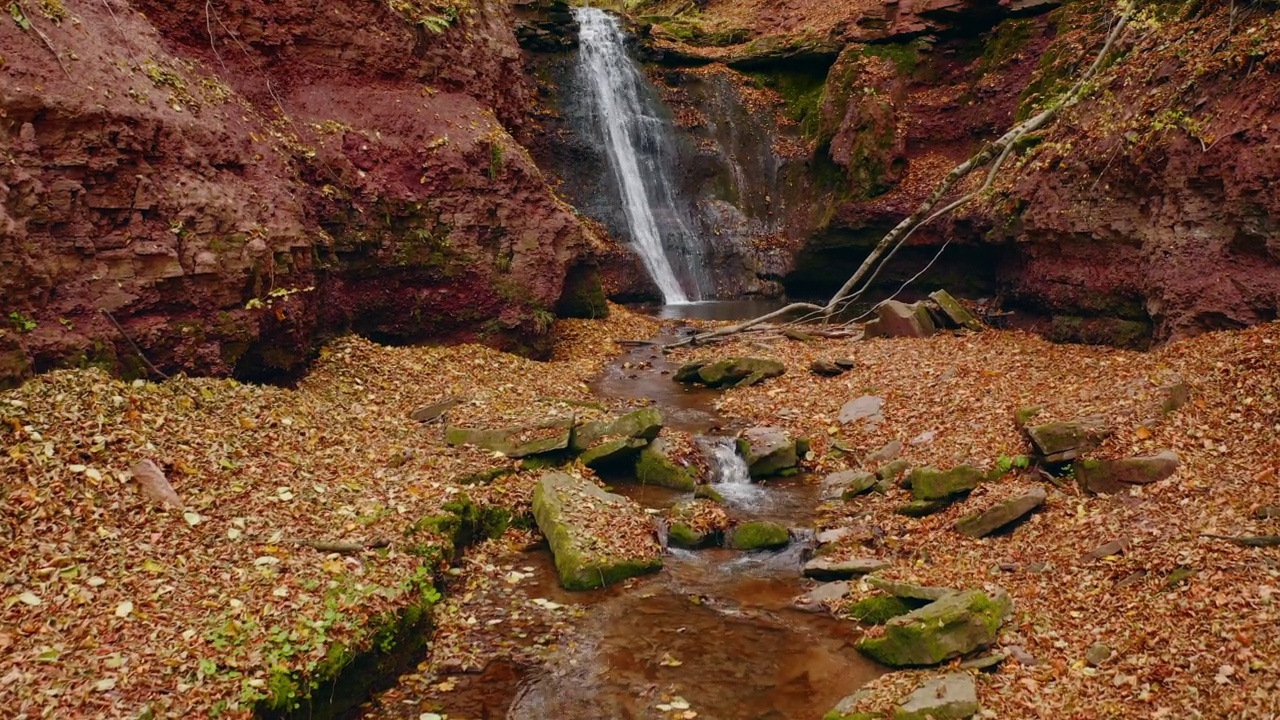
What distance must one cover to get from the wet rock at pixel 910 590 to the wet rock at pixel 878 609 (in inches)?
2.2

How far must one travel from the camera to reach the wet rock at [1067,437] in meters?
8.05

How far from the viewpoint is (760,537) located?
883cm

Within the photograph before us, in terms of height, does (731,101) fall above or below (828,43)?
below

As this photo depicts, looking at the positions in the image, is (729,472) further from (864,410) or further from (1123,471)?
(1123,471)

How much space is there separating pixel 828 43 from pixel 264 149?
69.1 feet

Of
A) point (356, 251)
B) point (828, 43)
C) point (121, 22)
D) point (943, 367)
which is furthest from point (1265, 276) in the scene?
point (828, 43)

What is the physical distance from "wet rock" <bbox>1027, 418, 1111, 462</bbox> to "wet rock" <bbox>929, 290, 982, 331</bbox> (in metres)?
8.44

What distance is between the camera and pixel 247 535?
6.72 m

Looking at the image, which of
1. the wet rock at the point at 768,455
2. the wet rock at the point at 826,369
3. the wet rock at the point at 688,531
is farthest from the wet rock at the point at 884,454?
the wet rock at the point at 826,369

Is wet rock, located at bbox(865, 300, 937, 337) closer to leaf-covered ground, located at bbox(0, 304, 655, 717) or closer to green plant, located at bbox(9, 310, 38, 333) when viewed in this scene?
leaf-covered ground, located at bbox(0, 304, 655, 717)

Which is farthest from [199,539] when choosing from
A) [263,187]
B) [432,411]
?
[263,187]

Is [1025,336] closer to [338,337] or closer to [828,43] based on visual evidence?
[338,337]

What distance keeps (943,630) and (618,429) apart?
569 cm

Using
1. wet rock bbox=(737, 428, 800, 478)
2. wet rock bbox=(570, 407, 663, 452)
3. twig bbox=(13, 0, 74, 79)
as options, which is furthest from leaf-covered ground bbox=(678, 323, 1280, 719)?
twig bbox=(13, 0, 74, 79)
